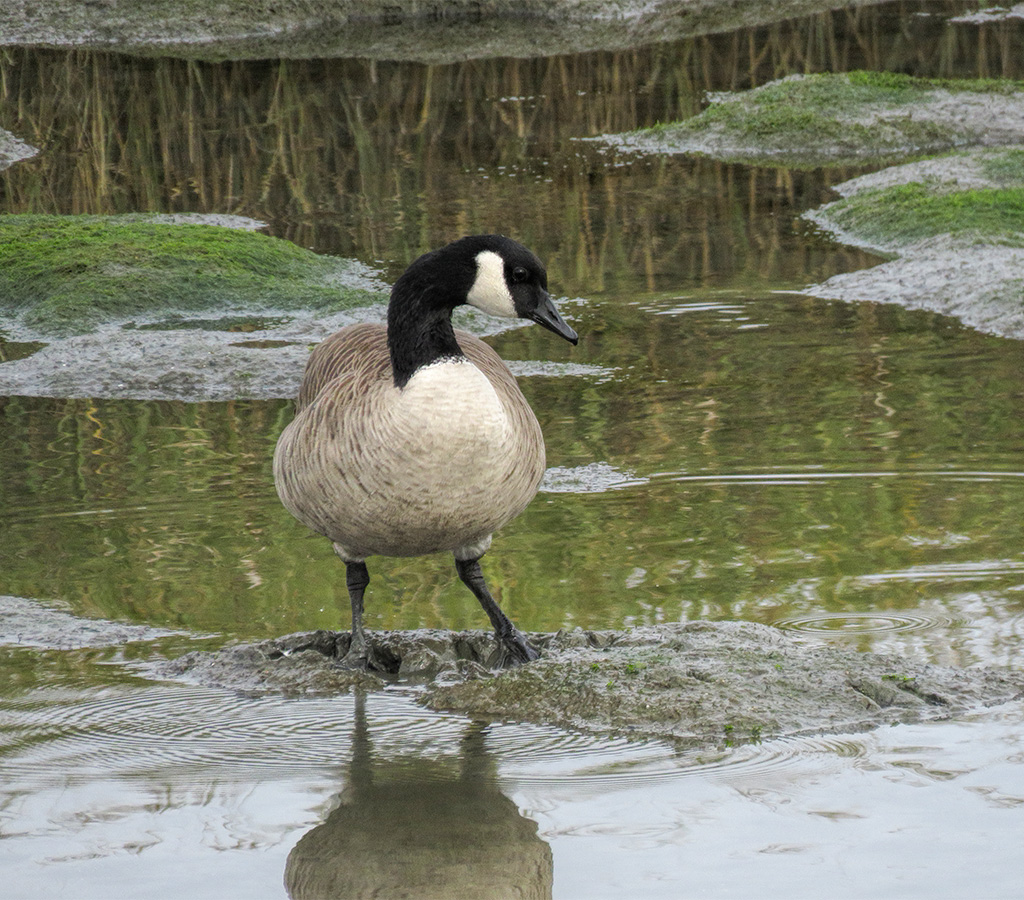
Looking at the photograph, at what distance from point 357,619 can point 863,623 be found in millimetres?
1598

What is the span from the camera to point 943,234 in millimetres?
9906

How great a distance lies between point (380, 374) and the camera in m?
4.64

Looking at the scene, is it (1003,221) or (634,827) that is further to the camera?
(1003,221)

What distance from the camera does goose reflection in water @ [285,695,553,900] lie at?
11.2ft

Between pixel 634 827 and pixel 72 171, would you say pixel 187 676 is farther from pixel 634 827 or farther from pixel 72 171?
pixel 72 171

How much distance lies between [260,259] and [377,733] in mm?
6278

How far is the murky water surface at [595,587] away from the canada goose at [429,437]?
0.52 m

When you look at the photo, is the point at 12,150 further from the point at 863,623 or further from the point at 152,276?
the point at 863,623

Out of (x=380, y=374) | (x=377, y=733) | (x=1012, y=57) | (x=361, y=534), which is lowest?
(x=377, y=733)

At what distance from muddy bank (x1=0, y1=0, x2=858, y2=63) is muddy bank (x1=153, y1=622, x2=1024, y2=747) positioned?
51.8 ft

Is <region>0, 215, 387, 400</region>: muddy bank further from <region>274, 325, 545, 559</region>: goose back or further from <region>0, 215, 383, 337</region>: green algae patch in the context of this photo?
<region>274, 325, 545, 559</region>: goose back

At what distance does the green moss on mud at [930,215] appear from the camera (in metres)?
9.83

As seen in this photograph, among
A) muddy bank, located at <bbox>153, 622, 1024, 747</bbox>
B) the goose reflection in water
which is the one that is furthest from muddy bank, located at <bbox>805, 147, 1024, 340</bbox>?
the goose reflection in water

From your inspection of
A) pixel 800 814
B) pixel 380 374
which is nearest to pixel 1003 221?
pixel 380 374
